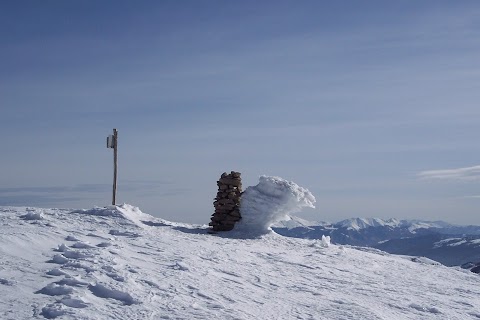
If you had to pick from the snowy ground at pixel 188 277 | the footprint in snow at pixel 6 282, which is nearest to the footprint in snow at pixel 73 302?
the snowy ground at pixel 188 277

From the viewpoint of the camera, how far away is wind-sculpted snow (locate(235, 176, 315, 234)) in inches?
810

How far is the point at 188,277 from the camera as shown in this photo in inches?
464

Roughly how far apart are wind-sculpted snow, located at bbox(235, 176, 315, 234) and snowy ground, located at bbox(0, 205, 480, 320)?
3.05ft

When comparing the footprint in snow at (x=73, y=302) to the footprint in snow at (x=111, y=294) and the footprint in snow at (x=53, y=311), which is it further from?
the footprint in snow at (x=111, y=294)

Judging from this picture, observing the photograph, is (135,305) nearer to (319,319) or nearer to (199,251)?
(319,319)

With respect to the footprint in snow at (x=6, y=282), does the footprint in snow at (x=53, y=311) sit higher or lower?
lower

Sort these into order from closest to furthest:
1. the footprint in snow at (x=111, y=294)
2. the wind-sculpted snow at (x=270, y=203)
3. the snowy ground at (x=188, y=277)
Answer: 1. the snowy ground at (x=188, y=277)
2. the footprint in snow at (x=111, y=294)
3. the wind-sculpted snow at (x=270, y=203)

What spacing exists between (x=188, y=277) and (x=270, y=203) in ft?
30.0

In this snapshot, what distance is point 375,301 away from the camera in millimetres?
12805

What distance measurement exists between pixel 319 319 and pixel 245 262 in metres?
4.37

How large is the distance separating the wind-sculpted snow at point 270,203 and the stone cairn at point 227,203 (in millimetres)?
245

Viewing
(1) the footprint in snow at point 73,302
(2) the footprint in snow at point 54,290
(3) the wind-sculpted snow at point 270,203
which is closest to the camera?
(1) the footprint in snow at point 73,302

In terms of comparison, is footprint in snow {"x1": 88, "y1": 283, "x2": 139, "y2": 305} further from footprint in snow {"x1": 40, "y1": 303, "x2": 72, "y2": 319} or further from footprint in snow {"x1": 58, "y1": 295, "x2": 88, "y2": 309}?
footprint in snow {"x1": 40, "y1": 303, "x2": 72, "y2": 319}

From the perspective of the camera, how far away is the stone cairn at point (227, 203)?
20.8 meters
